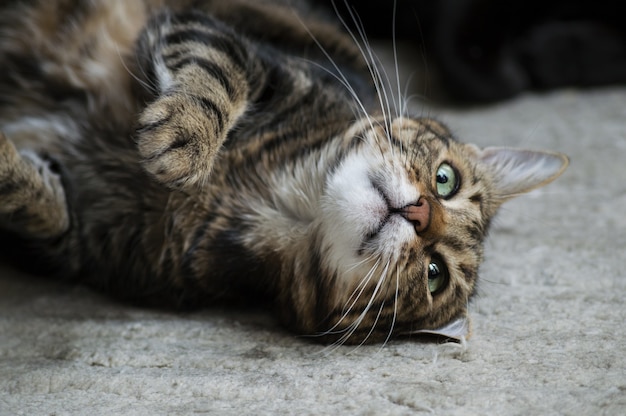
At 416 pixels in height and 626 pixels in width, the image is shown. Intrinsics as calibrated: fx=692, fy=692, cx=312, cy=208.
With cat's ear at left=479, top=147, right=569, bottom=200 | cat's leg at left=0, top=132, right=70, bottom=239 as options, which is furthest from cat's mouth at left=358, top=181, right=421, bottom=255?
cat's leg at left=0, top=132, right=70, bottom=239

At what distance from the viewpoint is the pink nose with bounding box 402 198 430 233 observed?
145 cm

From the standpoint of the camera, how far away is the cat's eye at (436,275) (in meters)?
1.53

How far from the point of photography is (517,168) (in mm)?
1871

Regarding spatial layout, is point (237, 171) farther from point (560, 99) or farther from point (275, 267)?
point (560, 99)

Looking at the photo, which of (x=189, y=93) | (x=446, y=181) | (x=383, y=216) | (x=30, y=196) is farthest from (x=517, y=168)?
(x=30, y=196)

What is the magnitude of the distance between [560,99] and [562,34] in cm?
27

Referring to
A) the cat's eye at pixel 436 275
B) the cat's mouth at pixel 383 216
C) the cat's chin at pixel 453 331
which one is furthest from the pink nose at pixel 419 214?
the cat's chin at pixel 453 331

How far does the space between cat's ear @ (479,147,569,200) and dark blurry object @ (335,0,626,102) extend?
3.43 feet

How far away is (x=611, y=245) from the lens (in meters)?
1.93

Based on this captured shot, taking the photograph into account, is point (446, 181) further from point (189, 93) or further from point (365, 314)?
point (189, 93)

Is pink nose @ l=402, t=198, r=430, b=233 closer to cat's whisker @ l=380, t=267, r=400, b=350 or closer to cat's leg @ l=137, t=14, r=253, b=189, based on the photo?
cat's whisker @ l=380, t=267, r=400, b=350

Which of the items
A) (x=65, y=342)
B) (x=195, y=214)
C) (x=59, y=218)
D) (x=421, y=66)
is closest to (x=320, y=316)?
(x=195, y=214)

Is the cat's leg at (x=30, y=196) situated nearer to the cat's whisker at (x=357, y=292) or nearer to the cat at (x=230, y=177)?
the cat at (x=230, y=177)

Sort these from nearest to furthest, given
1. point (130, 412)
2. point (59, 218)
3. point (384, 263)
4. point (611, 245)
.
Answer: point (130, 412) → point (384, 263) → point (59, 218) → point (611, 245)
